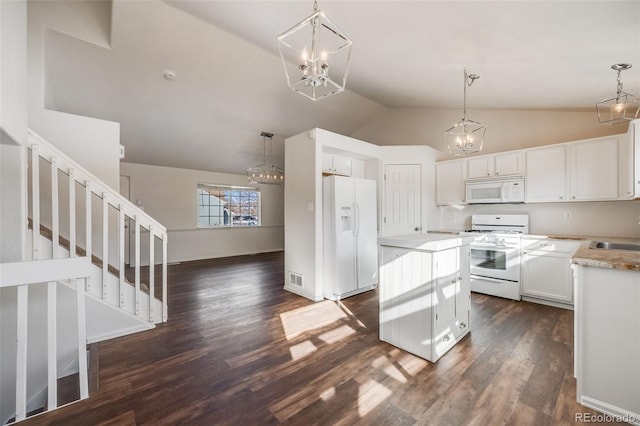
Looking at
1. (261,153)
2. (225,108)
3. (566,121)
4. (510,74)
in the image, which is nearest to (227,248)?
(261,153)

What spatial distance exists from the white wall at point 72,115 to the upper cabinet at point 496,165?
5.25 metres

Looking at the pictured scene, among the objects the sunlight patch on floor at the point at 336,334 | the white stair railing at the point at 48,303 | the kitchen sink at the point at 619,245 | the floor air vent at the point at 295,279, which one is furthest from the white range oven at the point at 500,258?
the white stair railing at the point at 48,303

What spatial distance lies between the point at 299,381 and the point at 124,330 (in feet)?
6.50

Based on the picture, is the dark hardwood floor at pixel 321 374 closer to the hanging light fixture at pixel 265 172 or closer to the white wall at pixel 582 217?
the white wall at pixel 582 217

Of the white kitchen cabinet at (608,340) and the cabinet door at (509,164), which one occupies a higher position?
the cabinet door at (509,164)

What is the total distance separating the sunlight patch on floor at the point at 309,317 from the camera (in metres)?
2.78

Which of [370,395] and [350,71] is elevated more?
[350,71]

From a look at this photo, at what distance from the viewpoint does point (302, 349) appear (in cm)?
238

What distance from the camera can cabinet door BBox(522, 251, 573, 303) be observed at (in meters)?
3.30

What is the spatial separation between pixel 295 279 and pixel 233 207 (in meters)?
4.34

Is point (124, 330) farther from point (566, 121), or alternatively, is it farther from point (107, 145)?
point (566, 121)

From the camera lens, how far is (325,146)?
390 cm

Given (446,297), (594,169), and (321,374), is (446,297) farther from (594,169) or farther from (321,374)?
(594,169)

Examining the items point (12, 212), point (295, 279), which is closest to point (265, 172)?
point (295, 279)
